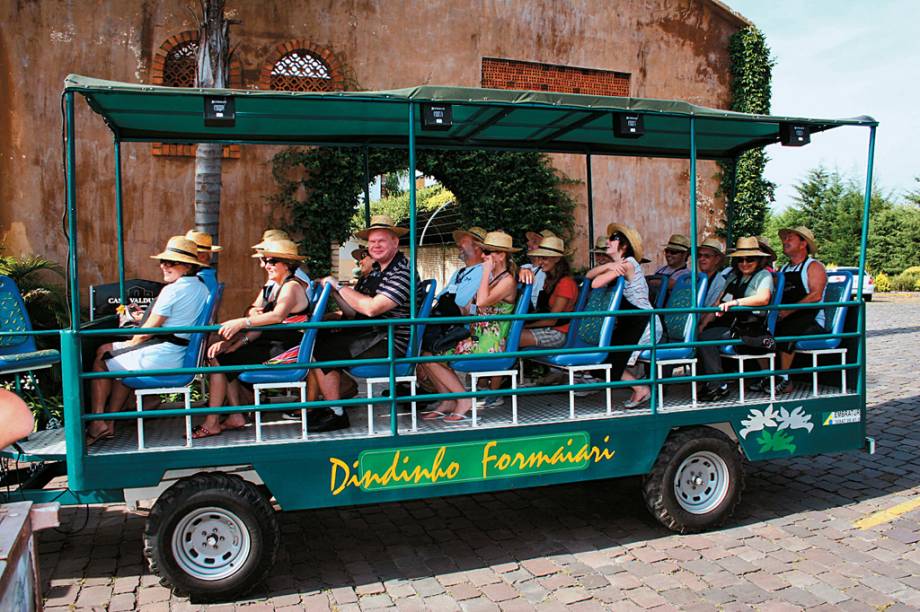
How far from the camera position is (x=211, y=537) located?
4.26m

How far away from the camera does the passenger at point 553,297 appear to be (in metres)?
6.12

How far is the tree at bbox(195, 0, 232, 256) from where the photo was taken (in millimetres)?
9172

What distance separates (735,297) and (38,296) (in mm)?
7541

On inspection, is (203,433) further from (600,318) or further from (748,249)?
(748,249)

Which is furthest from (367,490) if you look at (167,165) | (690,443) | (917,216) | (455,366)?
(917,216)

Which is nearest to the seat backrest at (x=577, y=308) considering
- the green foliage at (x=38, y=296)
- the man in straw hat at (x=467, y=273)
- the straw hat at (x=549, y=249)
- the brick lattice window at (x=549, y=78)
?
the straw hat at (x=549, y=249)

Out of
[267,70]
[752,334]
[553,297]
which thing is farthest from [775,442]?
[267,70]

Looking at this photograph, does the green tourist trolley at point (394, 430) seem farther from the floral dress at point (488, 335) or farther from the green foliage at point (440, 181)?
the green foliage at point (440, 181)

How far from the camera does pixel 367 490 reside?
175 inches

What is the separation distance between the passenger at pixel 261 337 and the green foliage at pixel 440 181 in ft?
22.2

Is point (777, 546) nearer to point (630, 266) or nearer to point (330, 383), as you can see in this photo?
point (630, 266)

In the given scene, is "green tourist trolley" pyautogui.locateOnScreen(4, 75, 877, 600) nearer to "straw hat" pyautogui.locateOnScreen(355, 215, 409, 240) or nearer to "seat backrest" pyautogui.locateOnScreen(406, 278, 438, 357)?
"seat backrest" pyautogui.locateOnScreen(406, 278, 438, 357)

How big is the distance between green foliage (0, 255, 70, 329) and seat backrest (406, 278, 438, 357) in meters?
5.40

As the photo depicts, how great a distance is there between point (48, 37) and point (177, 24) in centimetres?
172
